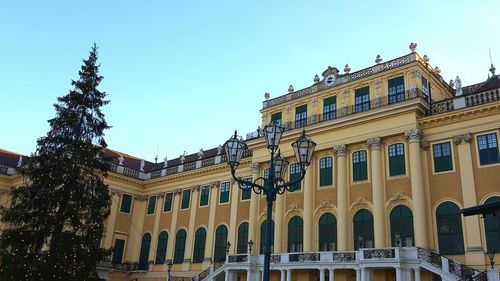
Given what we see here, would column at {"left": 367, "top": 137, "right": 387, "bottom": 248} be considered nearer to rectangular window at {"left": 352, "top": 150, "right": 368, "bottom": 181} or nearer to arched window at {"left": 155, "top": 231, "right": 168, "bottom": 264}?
rectangular window at {"left": 352, "top": 150, "right": 368, "bottom": 181}

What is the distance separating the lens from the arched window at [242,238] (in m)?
35.5

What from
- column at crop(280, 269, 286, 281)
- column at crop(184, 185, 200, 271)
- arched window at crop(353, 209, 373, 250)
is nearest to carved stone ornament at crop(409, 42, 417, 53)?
arched window at crop(353, 209, 373, 250)

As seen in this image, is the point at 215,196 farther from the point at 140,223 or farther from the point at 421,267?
the point at 421,267

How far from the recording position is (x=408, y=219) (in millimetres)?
27109

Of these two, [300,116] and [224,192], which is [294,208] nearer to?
[300,116]

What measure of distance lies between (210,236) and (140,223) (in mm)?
9711

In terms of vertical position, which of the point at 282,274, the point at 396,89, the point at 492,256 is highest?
the point at 396,89

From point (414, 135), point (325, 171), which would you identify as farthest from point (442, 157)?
point (325, 171)

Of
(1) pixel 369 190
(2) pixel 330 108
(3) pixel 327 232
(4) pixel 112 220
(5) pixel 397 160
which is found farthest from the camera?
(4) pixel 112 220

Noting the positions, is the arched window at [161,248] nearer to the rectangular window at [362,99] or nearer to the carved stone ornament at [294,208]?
the carved stone ornament at [294,208]

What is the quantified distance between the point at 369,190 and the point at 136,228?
24.2m

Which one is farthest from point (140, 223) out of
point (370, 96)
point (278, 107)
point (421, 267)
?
point (421, 267)

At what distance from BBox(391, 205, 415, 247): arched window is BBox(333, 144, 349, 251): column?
9.25 ft

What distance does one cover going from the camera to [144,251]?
43.5 metres
